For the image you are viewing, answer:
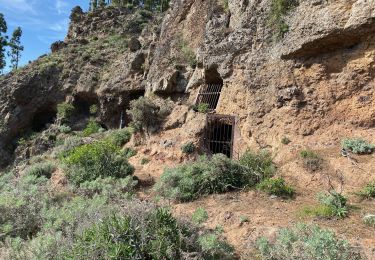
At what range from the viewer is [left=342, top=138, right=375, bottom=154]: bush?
28.7 feet

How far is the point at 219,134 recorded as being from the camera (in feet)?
41.7

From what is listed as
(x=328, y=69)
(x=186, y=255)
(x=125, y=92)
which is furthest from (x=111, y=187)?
(x=125, y=92)

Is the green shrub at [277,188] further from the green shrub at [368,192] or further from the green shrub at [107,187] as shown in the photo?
the green shrub at [107,187]

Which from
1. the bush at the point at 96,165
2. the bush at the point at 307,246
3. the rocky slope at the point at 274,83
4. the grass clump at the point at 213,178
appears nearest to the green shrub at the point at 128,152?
the rocky slope at the point at 274,83

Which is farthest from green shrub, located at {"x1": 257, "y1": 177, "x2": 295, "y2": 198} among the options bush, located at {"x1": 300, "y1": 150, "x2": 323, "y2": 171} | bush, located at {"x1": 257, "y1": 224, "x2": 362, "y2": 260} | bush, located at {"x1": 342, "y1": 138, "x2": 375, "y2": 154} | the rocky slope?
bush, located at {"x1": 257, "y1": 224, "x2": 362, "y2": 260}

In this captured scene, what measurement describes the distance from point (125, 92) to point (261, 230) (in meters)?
15.7

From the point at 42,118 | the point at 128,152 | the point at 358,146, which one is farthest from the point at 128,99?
the point at 358,146

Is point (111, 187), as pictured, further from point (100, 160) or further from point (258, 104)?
point (258, 104)

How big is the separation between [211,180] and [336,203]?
3020 millimetres

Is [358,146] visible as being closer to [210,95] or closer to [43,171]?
[210,95]

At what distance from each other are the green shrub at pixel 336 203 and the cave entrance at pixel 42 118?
68.8ft

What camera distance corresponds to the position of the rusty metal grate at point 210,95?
14.0 m

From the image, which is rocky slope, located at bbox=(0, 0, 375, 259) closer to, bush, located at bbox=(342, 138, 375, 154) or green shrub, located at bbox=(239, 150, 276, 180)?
bush, located at bbox=(342, 138, 375, 154)

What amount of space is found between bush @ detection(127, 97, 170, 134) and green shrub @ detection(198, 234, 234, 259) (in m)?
8.84
